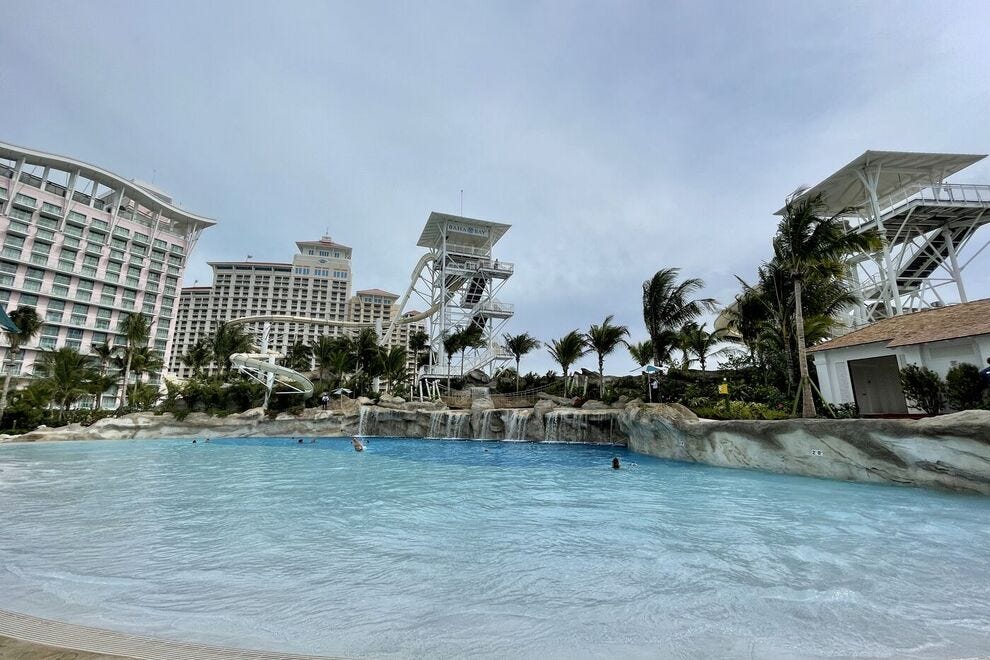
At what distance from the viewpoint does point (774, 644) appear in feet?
10.2

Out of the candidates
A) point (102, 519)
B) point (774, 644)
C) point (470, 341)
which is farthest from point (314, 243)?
point (774, 644)

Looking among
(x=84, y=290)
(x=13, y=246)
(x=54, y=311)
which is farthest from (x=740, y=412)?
(x=13, y=246)

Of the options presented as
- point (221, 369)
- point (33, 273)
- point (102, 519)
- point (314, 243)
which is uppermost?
point (314, 243)

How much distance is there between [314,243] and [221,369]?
6196 centimetres

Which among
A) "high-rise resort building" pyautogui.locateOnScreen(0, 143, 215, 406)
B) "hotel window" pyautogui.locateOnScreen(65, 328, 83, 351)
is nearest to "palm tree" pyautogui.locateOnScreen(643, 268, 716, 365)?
"high-rise resort building" pyautogui.locateOnScreen(0, 143, 215, 406)

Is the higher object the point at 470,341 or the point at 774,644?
the point at 470,341

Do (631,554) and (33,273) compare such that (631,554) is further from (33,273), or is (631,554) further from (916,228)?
(33,273)

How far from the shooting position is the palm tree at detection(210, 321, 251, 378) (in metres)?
40.2

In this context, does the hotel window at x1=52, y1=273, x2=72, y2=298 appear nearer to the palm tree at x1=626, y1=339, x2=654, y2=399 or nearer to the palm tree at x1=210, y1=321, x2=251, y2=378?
the palm tree at x1=210, y1=321, x2=251, y2=378

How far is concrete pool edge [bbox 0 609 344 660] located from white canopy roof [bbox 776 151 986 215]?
28.2 metres

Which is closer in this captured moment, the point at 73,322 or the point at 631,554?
the point at 631,554

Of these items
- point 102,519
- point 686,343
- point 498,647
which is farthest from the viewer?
point 686,343

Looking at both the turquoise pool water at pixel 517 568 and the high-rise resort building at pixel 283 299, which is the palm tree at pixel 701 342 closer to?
the turquoise pool water at pixel 517 568

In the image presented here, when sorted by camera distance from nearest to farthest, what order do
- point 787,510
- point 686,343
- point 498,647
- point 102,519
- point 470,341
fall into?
point 498,647 < point 102,519 < point 787,510 < point 686,343 < point 470,341
